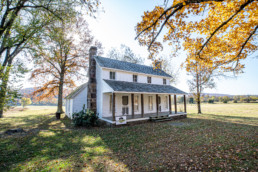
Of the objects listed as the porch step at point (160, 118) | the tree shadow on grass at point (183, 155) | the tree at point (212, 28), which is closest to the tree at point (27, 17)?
the tree at point (212, 28)

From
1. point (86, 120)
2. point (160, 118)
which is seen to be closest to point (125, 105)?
point (160, 118)

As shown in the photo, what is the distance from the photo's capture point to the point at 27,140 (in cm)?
729

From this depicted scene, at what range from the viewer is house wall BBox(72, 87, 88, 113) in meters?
15.7

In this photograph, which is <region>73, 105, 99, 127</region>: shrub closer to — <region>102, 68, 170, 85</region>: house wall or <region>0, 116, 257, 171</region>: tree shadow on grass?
<region>0, 116, 257, 171</region>: tree shadow on grass

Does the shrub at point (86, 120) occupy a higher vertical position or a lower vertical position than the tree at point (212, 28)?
lower

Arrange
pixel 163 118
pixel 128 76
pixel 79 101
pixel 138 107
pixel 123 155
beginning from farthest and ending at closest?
pixel 79 101, pixel 138 107, pixel 128 76, pixel 163 118, pixel 123 155

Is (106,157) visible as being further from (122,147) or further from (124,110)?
(124,110)

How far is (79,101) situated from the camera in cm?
1584

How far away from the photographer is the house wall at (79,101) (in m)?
15.7

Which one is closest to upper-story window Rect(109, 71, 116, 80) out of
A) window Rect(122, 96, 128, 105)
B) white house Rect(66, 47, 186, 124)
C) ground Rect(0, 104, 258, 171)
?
white house Rect(66, 47, 186, 124)

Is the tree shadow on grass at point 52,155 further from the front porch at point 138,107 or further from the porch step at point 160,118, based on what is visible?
the porch step at point 160,118

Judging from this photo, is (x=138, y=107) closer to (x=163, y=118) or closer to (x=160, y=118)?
(x=160, y=118)

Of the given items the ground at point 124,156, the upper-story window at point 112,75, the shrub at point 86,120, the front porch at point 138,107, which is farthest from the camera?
the upper-story window at point 112,75

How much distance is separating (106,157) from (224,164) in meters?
4.51
